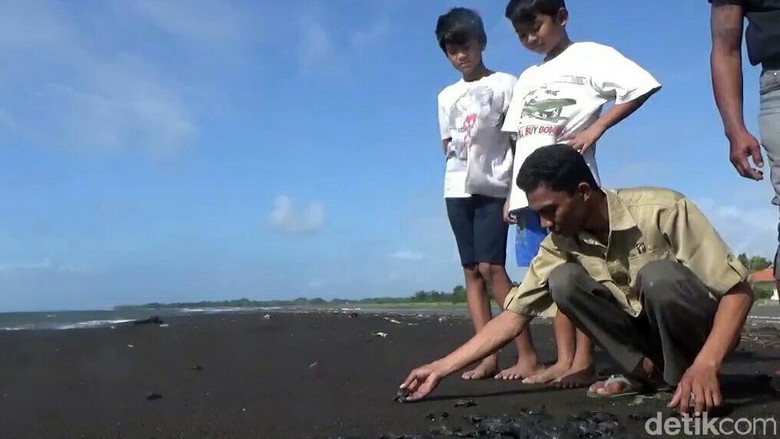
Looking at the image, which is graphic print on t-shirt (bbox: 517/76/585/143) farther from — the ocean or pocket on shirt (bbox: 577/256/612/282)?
the ocean

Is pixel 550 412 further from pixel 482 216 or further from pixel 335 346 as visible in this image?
pixel 335 346

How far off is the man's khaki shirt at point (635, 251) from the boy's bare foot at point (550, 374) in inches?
23.8

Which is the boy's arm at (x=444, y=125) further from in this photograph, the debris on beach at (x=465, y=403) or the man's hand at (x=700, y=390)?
the man's hand at (x=700, y=390)

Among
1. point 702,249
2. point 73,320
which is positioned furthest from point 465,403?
point 73,320

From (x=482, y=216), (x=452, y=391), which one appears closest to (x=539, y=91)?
(x=482, y=216)

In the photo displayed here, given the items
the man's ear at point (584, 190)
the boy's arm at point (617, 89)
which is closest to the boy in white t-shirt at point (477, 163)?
the boy's arm at point (617, 89)

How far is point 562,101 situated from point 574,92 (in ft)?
0.24

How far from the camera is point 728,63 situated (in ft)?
9.78

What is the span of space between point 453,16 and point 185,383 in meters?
2.57

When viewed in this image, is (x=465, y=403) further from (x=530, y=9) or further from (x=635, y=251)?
(x=530, y=9)

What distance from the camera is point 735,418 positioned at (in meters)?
2.80

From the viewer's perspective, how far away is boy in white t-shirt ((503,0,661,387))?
12.7ft

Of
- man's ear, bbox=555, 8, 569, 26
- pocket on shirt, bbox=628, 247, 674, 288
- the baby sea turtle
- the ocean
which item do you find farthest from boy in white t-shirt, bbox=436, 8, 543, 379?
the ocean

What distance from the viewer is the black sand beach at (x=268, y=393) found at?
3.12m
